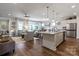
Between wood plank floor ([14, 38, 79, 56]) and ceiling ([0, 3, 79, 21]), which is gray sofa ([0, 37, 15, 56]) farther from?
ceiling ([0, 3, 79, 21])

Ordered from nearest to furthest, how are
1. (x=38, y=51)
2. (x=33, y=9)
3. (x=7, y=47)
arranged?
(x=7, y=47) → (x=33, y=9) → (x=38, y=51)

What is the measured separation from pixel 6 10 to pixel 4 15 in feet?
0.72

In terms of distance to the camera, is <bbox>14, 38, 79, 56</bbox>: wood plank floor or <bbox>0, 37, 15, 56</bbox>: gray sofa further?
<bbox>14, 38, 79, 56</bbox>: wood plank floor

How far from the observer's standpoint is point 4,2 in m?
3.43

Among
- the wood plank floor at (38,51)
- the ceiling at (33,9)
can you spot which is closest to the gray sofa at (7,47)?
the wood plank floor at (38,51)

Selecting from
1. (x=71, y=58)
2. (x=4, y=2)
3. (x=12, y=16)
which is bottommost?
(x=71, y=58)

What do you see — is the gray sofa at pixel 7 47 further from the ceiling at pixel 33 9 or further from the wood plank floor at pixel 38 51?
the ceiling at pixel 33 9

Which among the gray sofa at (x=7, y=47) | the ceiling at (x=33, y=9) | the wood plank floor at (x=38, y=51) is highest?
the ceiling at (x=33, y=9)

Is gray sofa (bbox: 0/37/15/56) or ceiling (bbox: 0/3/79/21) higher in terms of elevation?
ceiling (bbox: 0/3/79/21)

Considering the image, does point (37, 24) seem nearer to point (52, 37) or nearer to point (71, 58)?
point (52, 37)

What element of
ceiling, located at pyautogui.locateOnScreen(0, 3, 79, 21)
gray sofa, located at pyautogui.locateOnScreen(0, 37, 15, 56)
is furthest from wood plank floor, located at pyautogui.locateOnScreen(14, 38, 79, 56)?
ceiling, located at pyautogui.locateOnScreen(0, 3, 79, 21)

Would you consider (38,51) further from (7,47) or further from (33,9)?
(33,9)

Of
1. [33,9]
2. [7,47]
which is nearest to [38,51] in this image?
[7,47]

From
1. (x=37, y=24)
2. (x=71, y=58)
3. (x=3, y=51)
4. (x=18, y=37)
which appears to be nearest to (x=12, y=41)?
(x=18, y=37)
